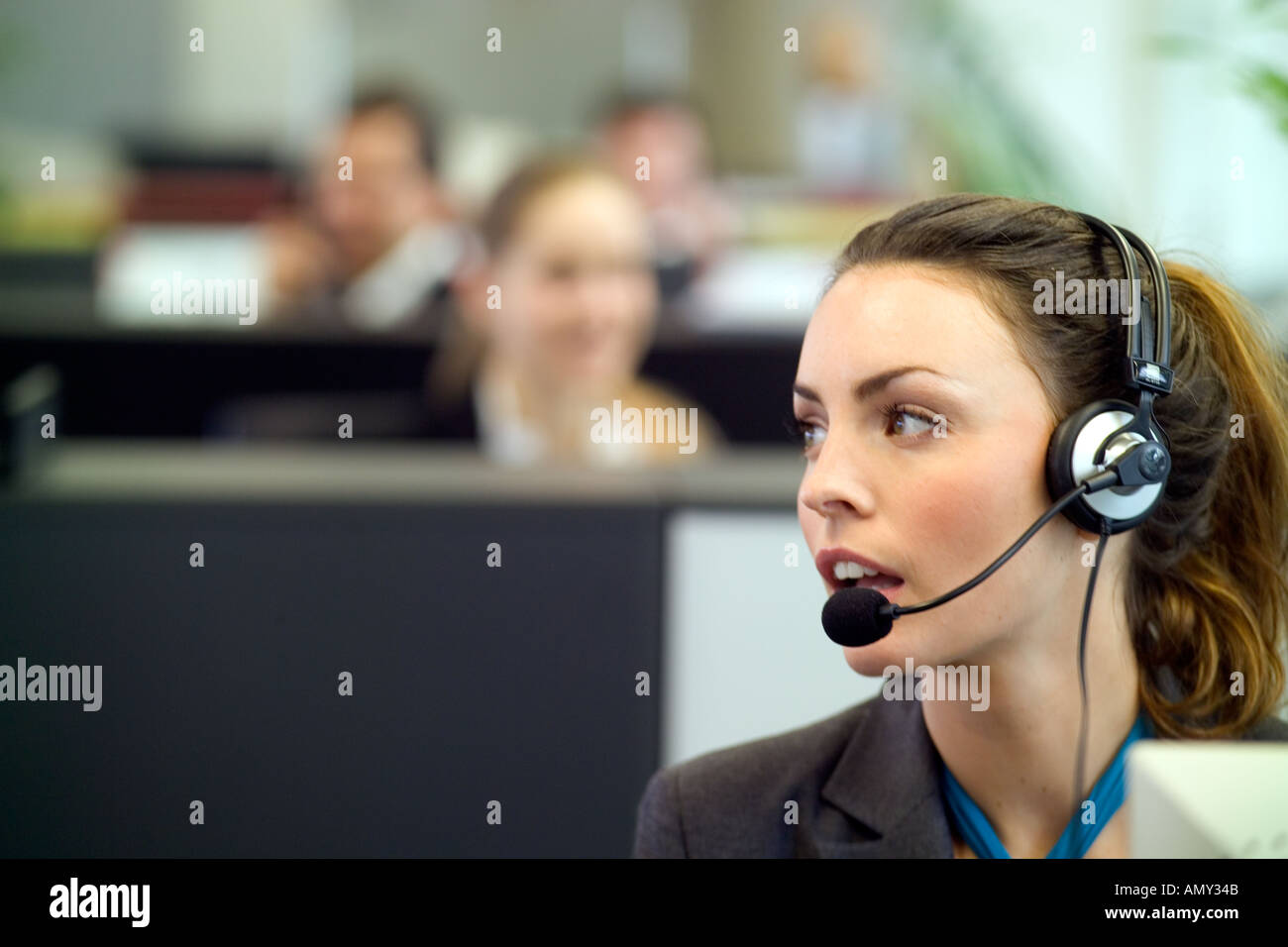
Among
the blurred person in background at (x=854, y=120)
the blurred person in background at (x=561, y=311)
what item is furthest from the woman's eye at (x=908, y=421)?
the blurred person in background at (x=854, y=120)

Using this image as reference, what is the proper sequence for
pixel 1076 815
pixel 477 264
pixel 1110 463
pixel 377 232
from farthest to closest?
pixel 377 232, pixel 477 264, pixel 1076 815, pixel 1110 463

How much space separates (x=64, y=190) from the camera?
519 centimetres

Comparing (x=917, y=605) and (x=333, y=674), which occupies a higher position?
(x=917, y=605)

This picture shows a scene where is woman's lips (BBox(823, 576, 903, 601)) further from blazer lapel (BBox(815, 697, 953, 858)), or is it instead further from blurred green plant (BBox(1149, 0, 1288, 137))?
blurred green plant (BBox(1149, 0, 1288, 137))

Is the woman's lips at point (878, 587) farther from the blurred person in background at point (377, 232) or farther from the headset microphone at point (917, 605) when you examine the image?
the blurred person in background at point (377, 232)

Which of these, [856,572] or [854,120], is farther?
[854,120]

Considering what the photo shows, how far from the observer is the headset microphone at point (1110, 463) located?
751mm

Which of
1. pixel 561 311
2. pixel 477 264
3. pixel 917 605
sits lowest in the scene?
pixel 917 605

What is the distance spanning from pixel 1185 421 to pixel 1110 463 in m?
0.11

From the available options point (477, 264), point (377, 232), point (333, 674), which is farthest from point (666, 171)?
point (333, 674)

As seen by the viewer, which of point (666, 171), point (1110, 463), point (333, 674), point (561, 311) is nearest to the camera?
point (1110, 463)

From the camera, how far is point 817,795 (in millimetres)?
906

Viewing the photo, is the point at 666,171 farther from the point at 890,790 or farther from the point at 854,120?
the point at 890,790
